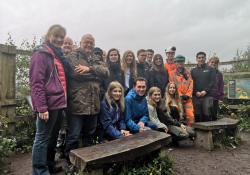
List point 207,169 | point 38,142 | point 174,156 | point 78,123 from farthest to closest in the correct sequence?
point 174,156, point 207,169, point 78,123, point 38,142

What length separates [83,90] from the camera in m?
3.76

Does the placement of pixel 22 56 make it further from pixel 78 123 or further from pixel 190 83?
pixel 190 83

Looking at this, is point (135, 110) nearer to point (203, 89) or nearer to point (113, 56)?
point (113, 56)

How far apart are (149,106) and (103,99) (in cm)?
128

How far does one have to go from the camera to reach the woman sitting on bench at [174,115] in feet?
17.9

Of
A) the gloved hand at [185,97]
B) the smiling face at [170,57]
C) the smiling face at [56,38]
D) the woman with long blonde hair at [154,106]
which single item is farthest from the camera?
the smiling face at [170,57]

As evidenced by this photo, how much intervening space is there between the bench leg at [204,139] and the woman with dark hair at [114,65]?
213cm

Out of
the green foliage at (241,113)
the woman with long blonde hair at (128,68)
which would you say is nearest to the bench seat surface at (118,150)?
the woman with long blonde hair at (128,68)

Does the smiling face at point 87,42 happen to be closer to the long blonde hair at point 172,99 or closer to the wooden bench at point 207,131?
the long blonde hair at point 172,99

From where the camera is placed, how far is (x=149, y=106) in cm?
528

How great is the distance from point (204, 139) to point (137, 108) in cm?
176

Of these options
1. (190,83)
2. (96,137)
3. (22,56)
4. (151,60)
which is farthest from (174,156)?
(22,56)

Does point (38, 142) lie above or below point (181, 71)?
below

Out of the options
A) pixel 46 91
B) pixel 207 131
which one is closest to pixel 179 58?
pixel 207 131
